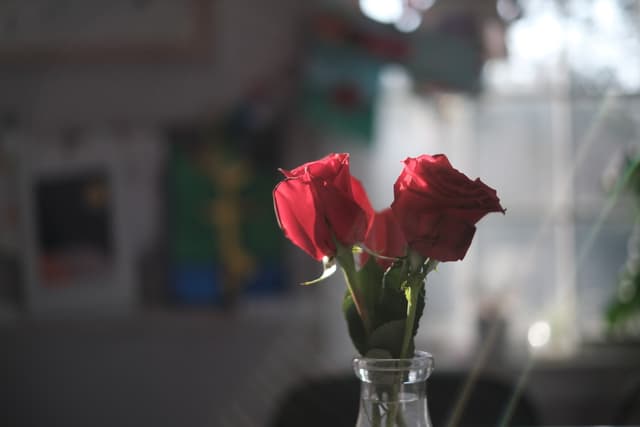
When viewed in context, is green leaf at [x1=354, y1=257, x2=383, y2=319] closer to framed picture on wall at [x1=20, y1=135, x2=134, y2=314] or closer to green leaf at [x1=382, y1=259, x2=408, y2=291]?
green leaf at [x1=382, y1=259, x2=408, y2=291]

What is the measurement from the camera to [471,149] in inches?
107

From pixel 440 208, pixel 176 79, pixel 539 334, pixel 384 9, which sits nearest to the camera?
pixel 440 208

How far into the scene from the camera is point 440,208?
51cm

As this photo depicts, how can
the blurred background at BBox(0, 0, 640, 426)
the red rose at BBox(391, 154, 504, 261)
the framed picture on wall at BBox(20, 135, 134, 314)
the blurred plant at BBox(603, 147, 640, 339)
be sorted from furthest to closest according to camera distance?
the framed picture on wall at BBox(20, 135, 134, 314), the blurred background at BBox(0, 0, 640, 426), the blurred plant at BBox(603, 147, 640, 339), the red rose at BBox(391, 154, 504, 261)

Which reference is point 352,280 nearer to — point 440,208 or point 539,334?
point 440,208

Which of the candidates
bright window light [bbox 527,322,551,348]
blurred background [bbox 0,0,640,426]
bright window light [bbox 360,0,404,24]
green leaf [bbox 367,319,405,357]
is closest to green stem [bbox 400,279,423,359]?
green leaf [bbox 367,319,405,357]

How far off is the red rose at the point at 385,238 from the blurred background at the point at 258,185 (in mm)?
1987

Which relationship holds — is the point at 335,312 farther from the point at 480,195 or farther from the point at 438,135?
the point at 480,195

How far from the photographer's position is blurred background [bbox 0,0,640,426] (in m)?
2.53

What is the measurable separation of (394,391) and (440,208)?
12cm

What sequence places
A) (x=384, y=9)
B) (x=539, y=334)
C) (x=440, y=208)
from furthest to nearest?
(x=384, y=9) < (x=539, y=334) < (x=440, y=208)

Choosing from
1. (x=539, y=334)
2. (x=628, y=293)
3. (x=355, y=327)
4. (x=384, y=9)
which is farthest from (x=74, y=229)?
(x=355, y=327)

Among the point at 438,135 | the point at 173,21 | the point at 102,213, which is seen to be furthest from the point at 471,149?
the point at 102,213

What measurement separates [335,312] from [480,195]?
2170mm
